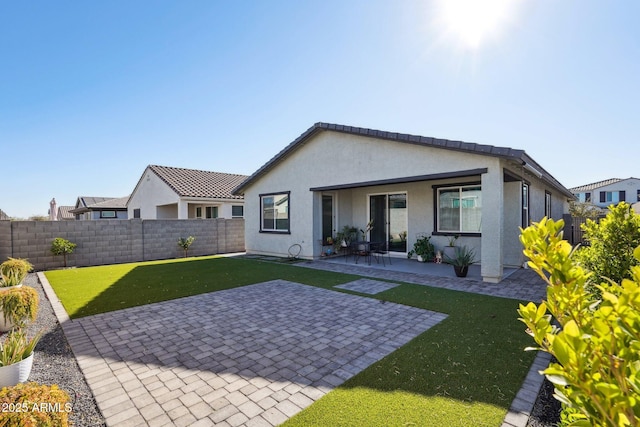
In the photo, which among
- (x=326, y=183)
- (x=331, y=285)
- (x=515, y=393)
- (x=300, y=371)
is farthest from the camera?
(x=326, y=183)

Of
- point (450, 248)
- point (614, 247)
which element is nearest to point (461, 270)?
point (450, 248)

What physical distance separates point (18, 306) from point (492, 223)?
385 inches

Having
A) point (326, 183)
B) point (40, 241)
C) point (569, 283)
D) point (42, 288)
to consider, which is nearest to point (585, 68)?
point (326, 183)

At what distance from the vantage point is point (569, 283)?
1.41m

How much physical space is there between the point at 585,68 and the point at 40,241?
1878 cm

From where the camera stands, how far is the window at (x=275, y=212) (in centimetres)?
1395

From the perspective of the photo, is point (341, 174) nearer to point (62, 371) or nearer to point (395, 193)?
point (395, 193)

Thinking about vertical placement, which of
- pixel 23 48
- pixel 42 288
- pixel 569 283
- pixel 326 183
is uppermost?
pixel 23 48

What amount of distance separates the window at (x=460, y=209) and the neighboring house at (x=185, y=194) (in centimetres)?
1352

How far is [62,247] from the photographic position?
11.6 metres

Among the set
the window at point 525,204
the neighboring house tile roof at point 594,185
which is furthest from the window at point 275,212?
the neighboring house tile roof at point 594,185

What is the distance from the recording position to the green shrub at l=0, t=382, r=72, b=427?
1.91 meters

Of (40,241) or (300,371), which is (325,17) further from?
(40,241)

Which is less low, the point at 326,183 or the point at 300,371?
the point at 326,183
